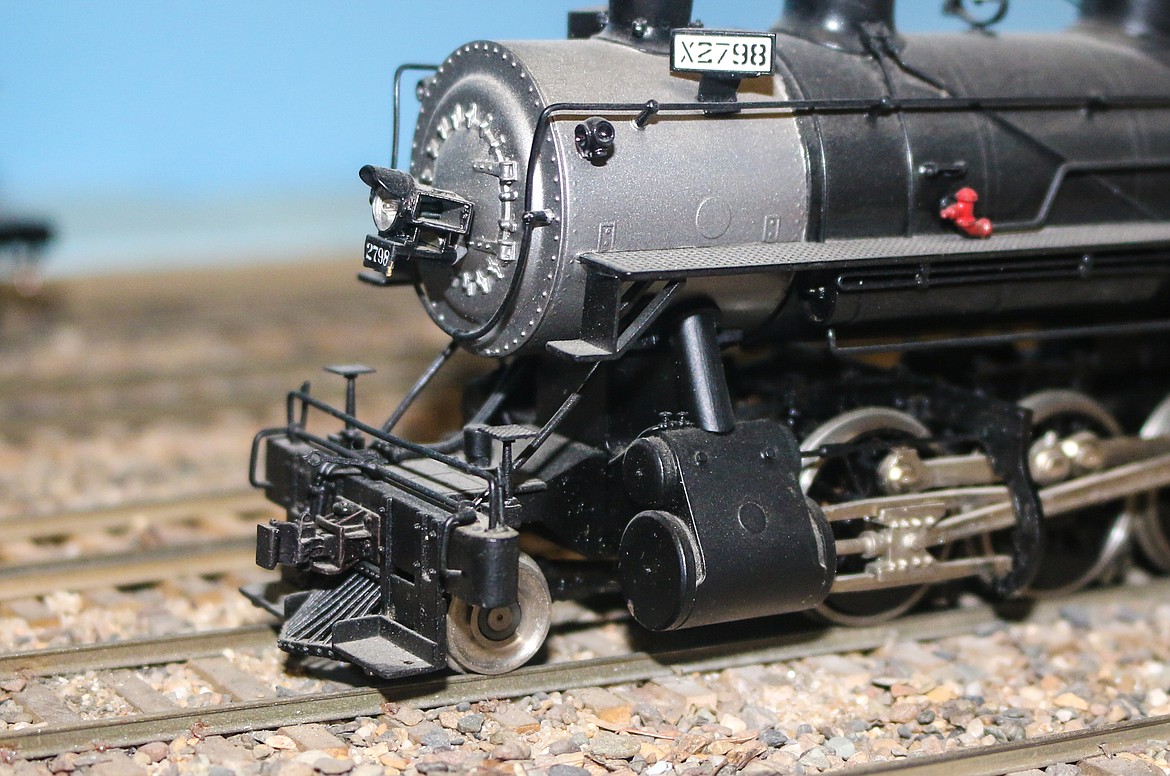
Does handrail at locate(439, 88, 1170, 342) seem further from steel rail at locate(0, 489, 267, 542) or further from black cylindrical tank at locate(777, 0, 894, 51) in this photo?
steel rail at locate(0, 489, 267, 542)

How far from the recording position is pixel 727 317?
6.35 m

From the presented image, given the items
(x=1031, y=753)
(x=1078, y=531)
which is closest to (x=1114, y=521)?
(x=1078, y=531)

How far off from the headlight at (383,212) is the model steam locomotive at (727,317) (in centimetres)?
1

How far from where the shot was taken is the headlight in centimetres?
606

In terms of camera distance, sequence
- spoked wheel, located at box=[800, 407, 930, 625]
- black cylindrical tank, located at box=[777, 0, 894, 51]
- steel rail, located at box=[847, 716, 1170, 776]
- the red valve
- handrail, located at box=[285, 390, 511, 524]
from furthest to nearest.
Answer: black cylindrical tank, located at box=[777, 0, 894, 51], spoked wheel, located at box=[800, 407, 930, 625], the red valve, handrail, located at box=[285, 390, 511, 524], steel rail, located at box=[847, 716, 1170, 776]

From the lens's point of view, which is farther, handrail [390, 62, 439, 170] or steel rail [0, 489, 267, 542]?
steel rail [0, 489, 267, 542]

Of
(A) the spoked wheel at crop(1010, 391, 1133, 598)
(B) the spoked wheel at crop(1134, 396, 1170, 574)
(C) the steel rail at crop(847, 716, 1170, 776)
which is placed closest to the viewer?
(C) the steel rail at crop(847, 716, 1170, 776)

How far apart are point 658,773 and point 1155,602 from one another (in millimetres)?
3690

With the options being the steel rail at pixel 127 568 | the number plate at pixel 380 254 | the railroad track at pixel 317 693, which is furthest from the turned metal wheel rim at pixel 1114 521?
the steel rail at pixel 127 568

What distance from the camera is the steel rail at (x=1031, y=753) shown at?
17.7ft

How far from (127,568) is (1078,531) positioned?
5225 millimetres

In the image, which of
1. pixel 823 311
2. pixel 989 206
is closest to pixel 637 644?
pixel 823 311

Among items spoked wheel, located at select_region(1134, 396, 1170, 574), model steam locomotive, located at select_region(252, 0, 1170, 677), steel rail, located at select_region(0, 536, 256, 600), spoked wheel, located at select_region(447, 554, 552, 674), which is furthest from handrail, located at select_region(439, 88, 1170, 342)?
steel rail, located at select_region(0, 536, 256, 600)

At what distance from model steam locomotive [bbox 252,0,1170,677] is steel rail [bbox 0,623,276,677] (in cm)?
19
